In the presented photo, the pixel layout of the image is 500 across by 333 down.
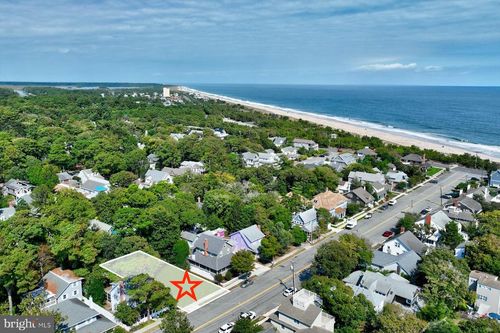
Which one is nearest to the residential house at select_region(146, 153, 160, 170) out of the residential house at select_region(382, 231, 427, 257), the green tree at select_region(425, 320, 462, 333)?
the residential house at select_region(382, 231, 427, 257)

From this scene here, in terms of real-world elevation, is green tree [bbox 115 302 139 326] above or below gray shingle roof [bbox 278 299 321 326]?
below

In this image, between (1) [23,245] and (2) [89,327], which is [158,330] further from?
(1) [23,245]

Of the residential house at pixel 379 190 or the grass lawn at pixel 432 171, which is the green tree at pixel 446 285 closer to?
the residential house at pixel 379 190

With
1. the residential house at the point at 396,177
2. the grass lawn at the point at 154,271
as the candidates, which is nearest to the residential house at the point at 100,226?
the grass lawn at the point at 154,271

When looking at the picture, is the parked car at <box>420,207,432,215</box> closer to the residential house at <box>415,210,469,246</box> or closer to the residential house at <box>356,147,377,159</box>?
the residential house at <box>415,210,469,246</box>

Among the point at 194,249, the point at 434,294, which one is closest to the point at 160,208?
the point at 194,249

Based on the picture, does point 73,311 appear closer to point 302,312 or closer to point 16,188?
point 302,312
